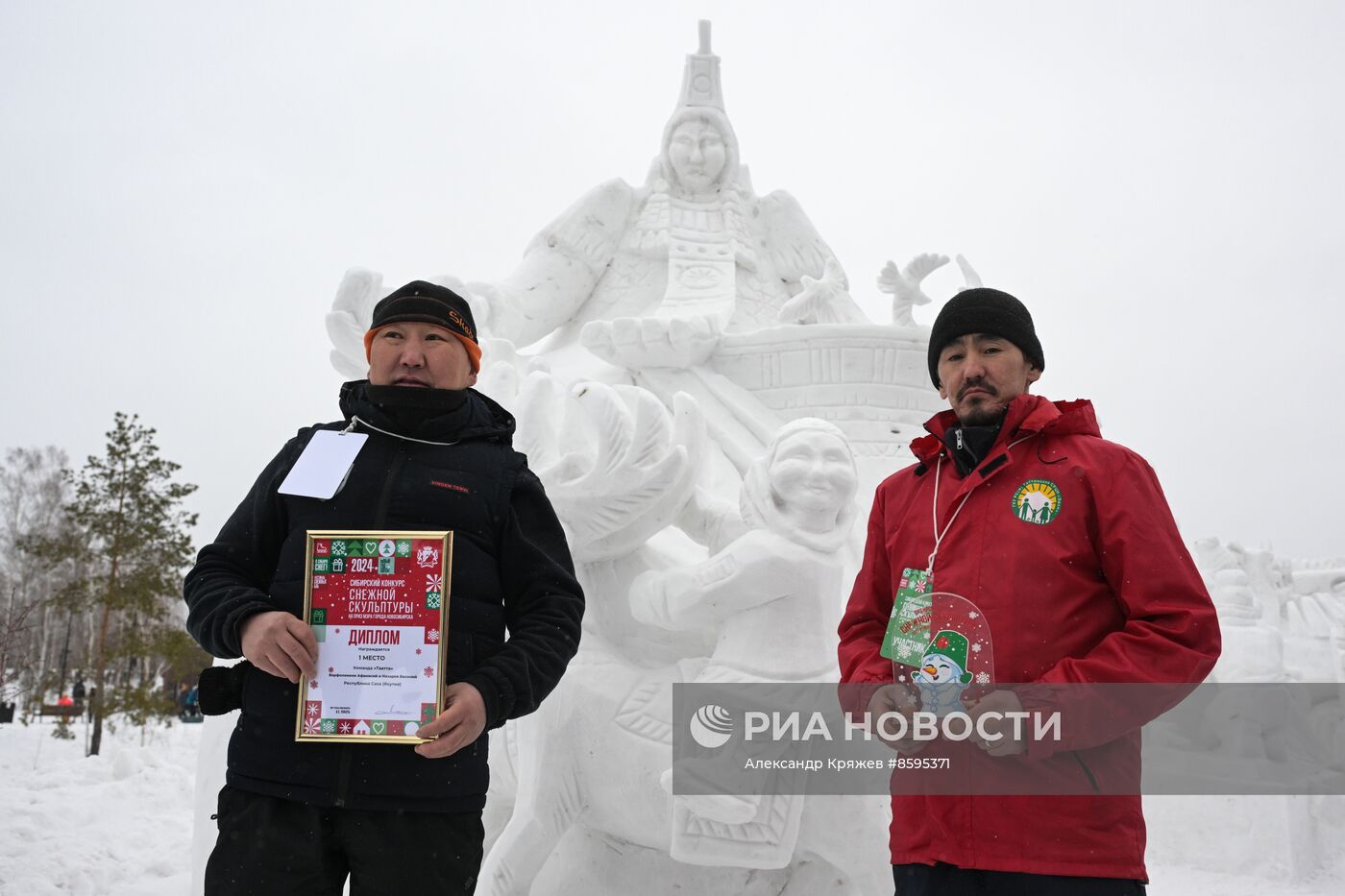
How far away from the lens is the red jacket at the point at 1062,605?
1484 mm

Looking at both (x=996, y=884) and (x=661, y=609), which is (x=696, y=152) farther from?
(x=996, y=884)

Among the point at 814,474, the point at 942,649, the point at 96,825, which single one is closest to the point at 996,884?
the point at 942,649

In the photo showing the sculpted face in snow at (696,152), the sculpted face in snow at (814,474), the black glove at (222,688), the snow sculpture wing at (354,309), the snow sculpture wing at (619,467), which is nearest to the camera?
the black glove at (222,688)

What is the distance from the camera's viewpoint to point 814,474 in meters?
2.53

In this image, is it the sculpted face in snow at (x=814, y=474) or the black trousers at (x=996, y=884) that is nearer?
the black trousers at (x=996, y=884)

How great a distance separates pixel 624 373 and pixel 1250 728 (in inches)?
175

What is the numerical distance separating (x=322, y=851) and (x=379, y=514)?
1.58ft

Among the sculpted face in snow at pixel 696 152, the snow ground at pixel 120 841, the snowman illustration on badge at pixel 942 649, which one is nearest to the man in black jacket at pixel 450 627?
the snowman illustration on badge at pixel 942 649

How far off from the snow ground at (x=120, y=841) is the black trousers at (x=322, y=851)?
351 cm

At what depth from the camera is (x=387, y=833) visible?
4.86 ft

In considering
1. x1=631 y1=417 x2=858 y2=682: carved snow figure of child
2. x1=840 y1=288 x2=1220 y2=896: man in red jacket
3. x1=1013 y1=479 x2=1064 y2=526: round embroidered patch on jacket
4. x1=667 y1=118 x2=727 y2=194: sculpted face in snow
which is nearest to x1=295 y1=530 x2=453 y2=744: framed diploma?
x1=840 y1=288 x2=1220 y2=896: man in red jacket

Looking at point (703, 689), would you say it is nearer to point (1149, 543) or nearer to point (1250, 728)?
point (1149, 543)

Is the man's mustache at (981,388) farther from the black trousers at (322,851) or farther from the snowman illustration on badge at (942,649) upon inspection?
the black trousers at (322,851)

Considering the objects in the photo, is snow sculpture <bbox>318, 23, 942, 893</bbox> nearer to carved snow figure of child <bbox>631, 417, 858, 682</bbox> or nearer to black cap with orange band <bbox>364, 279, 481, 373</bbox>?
carved snow figure of child <bbox>631, 417, 858, 682</bbox>
